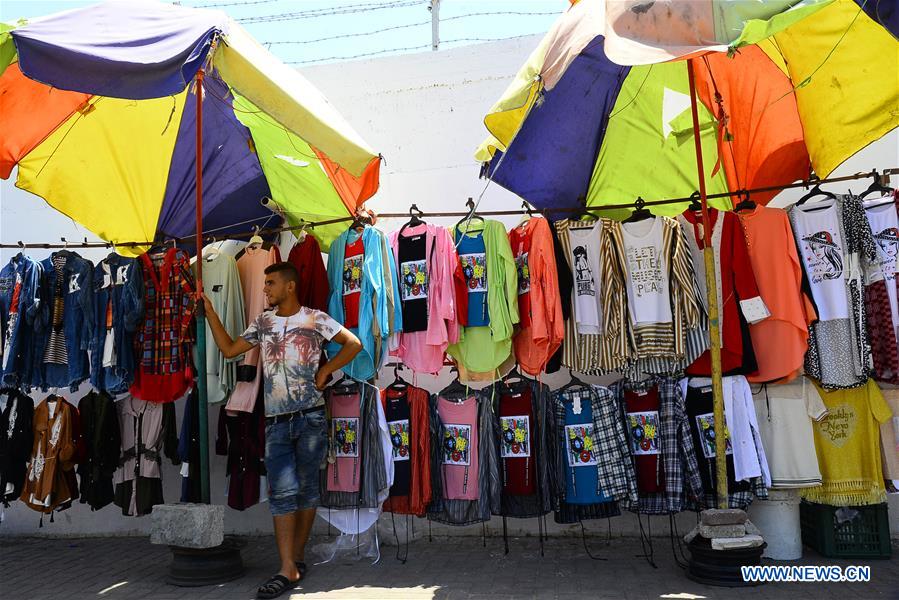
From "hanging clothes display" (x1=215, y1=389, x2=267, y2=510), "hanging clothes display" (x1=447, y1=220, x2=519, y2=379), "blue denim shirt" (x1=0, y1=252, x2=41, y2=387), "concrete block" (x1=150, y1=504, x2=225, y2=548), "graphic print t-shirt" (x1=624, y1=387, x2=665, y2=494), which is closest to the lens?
"concrete block" (x1=150, y1=504, x2=225, y2=548)

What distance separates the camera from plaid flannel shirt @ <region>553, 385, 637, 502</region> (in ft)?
16.6

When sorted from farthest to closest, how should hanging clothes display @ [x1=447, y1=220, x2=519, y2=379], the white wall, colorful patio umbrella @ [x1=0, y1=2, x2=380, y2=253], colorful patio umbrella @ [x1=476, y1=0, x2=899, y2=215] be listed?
the white wall, hanging clothes display @ [x1=447, y1=220, x2=519, y2=379], colorful patio umbrella @ [x1=0, y1=2, x2=380, y2=253], colorful patio umbrella @ [x1=476, y1=0, x2=899, y2=215]

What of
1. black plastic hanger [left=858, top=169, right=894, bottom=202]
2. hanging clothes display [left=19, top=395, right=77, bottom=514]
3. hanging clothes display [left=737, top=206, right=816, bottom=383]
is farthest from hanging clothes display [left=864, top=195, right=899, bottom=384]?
hanging clothes display [left=19, top=395, right=77, bottom=514]

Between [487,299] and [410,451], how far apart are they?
123cm

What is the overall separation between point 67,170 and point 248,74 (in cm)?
237

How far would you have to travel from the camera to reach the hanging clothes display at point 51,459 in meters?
5.71

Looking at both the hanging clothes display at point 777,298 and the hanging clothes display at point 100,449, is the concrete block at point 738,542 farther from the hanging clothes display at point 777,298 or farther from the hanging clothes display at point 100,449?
the hanging clothes display at point 100,449

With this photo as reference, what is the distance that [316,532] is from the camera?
Answer: 20.5 ft

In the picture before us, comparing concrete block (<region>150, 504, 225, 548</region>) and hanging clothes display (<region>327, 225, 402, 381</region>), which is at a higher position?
hanging clothes display (<region>327, 225, 402, 381</region>)

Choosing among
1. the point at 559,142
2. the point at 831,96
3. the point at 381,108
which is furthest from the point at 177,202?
the point at 831,96

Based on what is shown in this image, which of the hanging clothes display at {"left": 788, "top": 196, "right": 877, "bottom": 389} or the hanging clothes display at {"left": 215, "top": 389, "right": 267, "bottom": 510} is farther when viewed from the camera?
the hanging clothes display at {"left": 215, "top": 389, "right": 267, "bottom": 510}

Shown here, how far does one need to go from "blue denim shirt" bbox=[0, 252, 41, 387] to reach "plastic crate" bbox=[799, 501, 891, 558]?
5923mm

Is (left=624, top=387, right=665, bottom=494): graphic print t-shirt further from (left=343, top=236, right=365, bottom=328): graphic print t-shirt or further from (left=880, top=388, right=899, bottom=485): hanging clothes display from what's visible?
(left=343, top=236, right=365, bottom=328): graphic print t-shirt

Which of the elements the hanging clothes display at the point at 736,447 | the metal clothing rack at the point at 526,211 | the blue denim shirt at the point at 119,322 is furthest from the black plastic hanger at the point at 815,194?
the blue denim shirt at the point at 119,322
